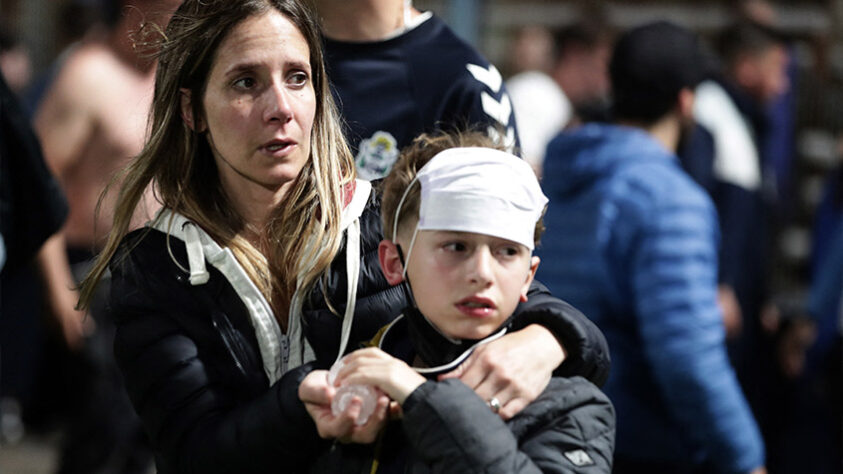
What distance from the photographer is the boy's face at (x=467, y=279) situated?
2348 millimetres

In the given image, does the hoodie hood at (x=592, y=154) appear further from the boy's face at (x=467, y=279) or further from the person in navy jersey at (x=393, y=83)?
the boy's face at (x=467, y=279)

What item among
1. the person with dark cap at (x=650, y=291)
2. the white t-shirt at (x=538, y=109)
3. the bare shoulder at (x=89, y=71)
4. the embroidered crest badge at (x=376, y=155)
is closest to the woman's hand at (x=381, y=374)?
the embroidered crest badge at (x=376, y=155)

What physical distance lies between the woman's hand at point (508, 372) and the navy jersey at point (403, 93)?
2.95 feet

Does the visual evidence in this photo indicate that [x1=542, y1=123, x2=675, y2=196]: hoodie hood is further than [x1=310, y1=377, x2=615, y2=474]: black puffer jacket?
Yes

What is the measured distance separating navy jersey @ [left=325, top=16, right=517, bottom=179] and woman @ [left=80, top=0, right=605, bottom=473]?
60 cm

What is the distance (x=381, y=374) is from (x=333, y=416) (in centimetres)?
11

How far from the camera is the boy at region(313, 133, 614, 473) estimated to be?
2223 millimetres

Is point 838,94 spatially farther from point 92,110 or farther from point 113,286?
point 113,286

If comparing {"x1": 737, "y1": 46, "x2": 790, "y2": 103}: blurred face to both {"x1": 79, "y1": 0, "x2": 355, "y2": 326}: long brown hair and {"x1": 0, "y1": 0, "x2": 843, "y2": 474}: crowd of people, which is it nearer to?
{"x1": 0, "y1": 0, "x2": 843, "y2": 474}: crowd of people

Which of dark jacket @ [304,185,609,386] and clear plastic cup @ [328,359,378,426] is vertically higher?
clear plastic cup @ [328,359,378,426]

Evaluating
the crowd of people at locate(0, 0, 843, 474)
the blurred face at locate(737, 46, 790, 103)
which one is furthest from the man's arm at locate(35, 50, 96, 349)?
the blurred face at locate(737, 46, 790, 103)

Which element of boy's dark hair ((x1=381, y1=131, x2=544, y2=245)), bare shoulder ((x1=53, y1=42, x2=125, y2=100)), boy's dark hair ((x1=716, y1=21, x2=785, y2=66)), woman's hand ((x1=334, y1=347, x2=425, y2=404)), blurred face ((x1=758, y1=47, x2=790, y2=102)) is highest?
boy's dark hair ((x1=381, y1=131, x2=544, y2=245))

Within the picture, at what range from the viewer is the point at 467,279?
234 cm

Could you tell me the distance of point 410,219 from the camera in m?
2.46
